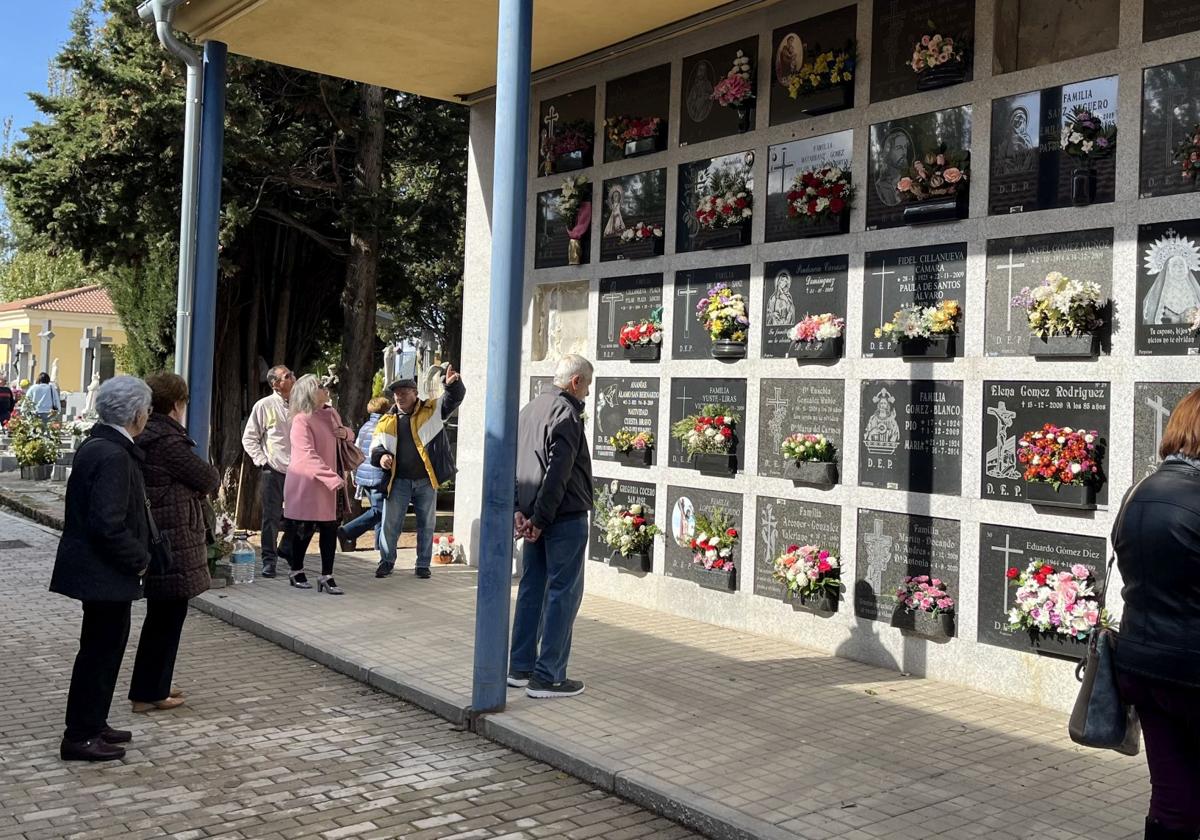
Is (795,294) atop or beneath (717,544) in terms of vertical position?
atop

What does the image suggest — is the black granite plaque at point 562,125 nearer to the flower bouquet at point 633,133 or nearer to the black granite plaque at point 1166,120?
the flower bouquet at point 633,133

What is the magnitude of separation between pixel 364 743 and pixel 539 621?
1266 millimetres

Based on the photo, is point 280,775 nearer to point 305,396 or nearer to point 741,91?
point 305,396

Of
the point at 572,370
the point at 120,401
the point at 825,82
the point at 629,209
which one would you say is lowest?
the point at 120,401

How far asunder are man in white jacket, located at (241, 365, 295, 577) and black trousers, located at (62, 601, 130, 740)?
13.9 ft

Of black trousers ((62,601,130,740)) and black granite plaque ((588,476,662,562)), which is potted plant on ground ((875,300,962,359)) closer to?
black granite plaque ((588,476,662,562))

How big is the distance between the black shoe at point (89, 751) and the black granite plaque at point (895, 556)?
13.4ft

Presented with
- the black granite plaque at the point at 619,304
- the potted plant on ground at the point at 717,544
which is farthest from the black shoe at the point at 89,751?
the black granite plaque at the point at 619,304

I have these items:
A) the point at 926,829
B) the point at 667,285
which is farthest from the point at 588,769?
the point at 667,285

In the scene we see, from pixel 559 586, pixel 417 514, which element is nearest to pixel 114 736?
pixel 559 586

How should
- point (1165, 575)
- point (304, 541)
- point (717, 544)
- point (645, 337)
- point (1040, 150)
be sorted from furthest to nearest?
point (304, 541), point (645, 337), point (717, 544), point (1040, 150), point (1165, 575)

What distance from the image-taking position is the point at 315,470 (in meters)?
8.63

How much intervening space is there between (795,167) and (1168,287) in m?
2.63

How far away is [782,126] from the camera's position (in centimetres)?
760
